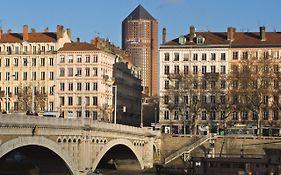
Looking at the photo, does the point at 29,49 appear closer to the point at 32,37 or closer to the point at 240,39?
the point at 32,37

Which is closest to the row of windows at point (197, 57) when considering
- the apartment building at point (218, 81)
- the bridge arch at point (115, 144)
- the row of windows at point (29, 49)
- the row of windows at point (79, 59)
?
the apartment building at point (218, 81)

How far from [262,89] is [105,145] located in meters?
50.0

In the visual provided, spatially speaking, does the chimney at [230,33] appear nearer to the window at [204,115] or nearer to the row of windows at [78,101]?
the window at [204,115]

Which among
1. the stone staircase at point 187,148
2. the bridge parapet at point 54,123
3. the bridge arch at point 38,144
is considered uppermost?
the bridge parapet at point 54,123

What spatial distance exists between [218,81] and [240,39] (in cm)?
957

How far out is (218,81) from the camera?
396 ft

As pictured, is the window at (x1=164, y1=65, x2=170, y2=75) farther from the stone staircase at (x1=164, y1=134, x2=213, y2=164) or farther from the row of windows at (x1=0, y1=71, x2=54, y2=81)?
the stone staircase at (x1=164, y1=134, x2=213, y2=164)

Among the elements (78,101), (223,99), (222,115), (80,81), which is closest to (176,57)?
(223,99)

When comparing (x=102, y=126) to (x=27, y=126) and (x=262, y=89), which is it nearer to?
(x=27, y=126)

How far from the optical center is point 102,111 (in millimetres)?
124062

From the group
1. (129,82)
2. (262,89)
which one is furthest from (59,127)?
(129,82)

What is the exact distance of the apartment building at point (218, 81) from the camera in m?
117

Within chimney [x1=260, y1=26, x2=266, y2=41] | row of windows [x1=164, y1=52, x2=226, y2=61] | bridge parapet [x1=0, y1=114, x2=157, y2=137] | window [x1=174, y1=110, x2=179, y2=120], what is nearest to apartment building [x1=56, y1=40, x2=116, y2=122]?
row of windows [x1=164, y1=52, x2=226, y2=61]

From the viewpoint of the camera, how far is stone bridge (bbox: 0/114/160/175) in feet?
164
